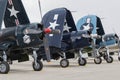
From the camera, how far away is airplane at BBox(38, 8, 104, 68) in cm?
2402

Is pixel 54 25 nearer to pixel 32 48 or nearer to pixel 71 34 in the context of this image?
pixel 71 34

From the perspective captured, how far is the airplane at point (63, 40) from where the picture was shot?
24016 millimetres

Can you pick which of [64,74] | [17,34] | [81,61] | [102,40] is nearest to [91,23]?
[102,40]

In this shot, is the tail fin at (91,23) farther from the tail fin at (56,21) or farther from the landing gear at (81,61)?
the tail fin at (56,21)

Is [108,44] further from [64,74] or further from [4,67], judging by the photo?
[4,67]

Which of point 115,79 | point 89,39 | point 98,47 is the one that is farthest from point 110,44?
point 115,79

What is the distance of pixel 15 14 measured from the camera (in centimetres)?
1980

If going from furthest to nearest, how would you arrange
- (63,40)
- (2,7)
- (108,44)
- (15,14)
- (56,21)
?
(108,44) → (63,40) → (56,21) → (15,14) → (2,7)

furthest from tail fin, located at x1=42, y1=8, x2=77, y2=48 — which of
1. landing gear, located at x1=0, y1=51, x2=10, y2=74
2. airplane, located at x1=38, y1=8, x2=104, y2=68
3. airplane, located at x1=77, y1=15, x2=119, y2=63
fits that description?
landing gear, located at x1=0, y1=51, x2=10, y2=74

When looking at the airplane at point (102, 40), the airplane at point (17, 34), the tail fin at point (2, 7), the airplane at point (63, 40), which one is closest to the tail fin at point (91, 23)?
the airplane at point (102, 40)

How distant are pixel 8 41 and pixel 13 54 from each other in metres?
1.33

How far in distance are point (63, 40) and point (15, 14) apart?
6593 mm

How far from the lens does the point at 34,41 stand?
18219mm

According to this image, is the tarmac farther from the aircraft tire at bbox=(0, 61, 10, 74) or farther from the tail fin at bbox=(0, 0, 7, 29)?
the tail fin at bbox=(0, 0, 7, 29)
